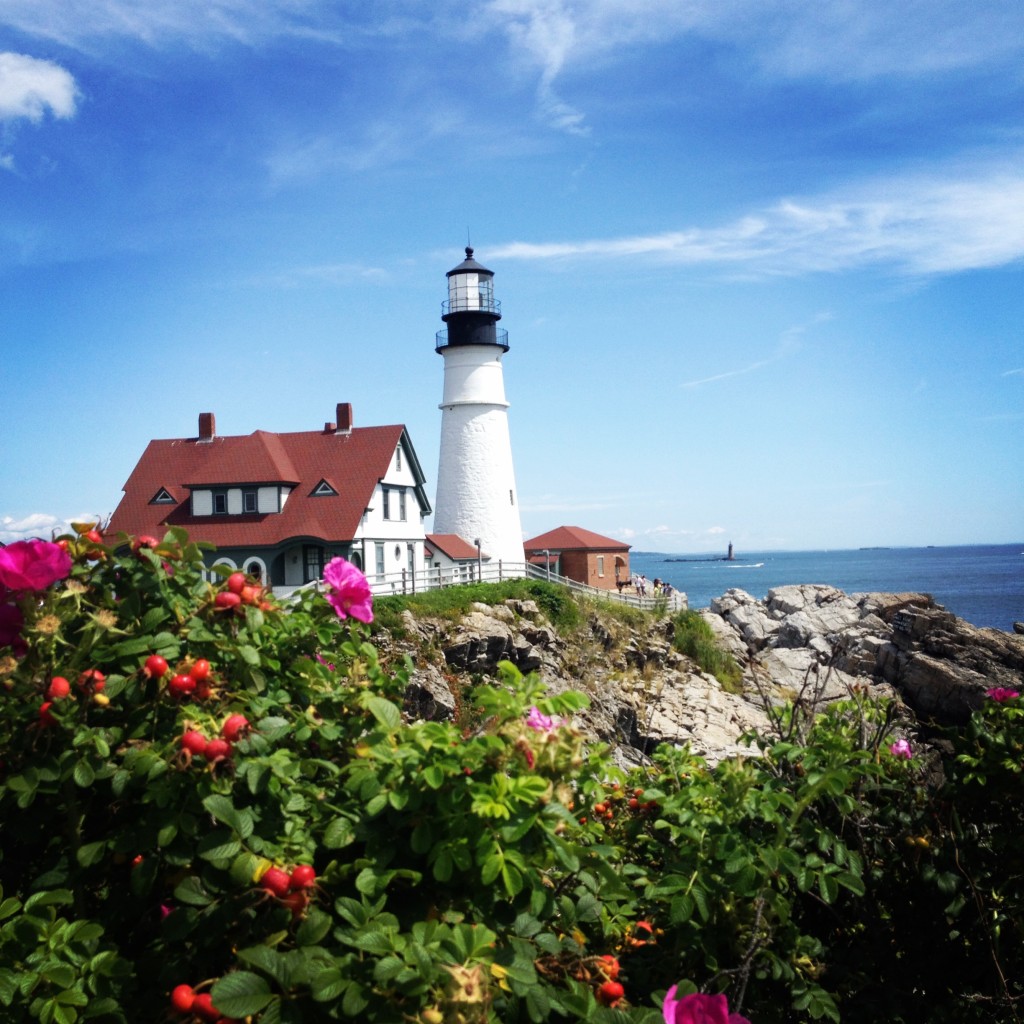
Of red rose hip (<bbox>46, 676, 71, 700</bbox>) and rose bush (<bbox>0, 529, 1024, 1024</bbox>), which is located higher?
red rose hip (<bbox>46, 676, 71, 700</bbox>)

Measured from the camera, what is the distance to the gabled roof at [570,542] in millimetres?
44156

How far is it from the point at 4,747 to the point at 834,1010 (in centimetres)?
271

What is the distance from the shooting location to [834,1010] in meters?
2.84

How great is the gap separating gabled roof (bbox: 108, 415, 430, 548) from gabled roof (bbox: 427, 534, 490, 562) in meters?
2.95

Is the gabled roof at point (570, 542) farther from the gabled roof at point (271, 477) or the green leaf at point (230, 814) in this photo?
the green leaf at point (230, 814)

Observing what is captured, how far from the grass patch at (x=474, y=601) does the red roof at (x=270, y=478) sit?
438 centimetres

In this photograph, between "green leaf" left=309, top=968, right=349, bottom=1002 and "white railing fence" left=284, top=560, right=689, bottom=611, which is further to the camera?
"white railing fence" left=284, top=560, right=689, bottom=611

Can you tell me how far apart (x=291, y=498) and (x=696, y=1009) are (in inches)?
1230

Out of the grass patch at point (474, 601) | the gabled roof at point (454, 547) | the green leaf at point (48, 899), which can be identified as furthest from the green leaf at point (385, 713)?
the gabled roof at point (454, 547)

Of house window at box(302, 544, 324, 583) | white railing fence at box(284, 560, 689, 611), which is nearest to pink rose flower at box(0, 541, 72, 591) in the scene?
white railing fence at box(284, 560, 689, 611)

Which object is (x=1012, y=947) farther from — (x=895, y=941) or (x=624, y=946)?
(x=624, y=946)

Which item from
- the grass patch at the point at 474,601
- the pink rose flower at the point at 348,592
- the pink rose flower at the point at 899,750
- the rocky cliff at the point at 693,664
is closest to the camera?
the pink rose flower at the point at 348,592

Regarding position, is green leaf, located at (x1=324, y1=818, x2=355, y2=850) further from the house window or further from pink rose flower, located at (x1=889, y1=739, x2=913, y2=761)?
the house window

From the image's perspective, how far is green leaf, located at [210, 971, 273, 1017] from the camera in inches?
87.0
